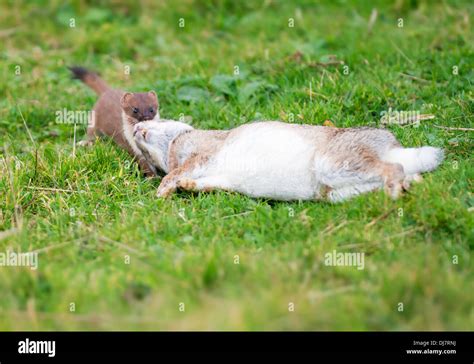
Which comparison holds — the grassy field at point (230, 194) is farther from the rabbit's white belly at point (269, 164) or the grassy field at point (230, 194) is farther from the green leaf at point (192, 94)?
the rabbit's white belly at point (269, 164)

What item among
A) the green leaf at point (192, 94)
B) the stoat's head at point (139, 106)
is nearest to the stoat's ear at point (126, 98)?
the stoat's head at point (139, 106)

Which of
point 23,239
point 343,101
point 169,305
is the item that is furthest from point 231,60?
point 169,305

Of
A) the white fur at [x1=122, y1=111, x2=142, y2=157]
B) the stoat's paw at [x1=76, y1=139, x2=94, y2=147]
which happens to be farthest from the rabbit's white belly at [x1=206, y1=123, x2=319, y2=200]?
the stoat's paw at [x1=76, y1=139, x2=94, y2=147]

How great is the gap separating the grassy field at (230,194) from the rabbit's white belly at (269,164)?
0.44 ft

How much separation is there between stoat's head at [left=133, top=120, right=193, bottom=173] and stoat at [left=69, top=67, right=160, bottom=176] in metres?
0.18

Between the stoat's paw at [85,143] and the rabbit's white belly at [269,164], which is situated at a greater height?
the stoat's paw at [85,143]

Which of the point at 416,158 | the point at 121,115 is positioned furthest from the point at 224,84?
the point at 416,158

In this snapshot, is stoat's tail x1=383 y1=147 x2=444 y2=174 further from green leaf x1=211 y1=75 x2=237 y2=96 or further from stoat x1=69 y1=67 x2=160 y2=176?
green leaf x1=211 y1=75 x2=237 y2=96

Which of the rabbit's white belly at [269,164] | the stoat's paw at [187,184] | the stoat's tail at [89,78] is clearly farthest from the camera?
the stoat's tail at [89,78]

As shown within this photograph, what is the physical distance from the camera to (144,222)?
5574 millimetres

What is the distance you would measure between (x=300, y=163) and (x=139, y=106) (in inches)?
76.9

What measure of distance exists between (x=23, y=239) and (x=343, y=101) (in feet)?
10.6

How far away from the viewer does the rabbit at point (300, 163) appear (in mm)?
5605

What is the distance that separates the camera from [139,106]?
23.2ft
